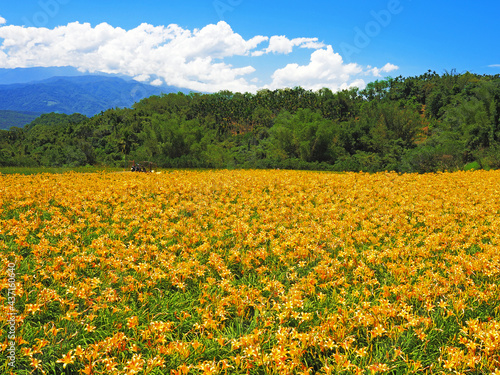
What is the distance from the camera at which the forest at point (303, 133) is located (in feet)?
85.5

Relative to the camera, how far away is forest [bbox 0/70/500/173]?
2605 cm

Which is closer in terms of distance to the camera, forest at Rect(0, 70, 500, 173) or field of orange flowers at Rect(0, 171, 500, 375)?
field of orange flowers at Rect(0, 171, 500, 375)

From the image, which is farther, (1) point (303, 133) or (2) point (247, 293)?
(1) point (303, 133)

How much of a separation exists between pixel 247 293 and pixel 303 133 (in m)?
33.0

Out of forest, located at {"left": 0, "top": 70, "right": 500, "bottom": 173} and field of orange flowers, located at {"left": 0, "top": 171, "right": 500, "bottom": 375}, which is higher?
forest, located at {"left": 0, "top": 70, "right": 500, "bottom": 173}

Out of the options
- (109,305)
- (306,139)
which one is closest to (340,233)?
(109,305)

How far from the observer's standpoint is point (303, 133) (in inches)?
1363

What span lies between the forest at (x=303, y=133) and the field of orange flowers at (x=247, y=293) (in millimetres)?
16227

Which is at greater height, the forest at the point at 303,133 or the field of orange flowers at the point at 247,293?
Result: the forest at the point at 303,133

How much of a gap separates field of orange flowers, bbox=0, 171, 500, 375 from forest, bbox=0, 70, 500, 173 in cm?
1623

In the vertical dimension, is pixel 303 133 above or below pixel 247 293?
above

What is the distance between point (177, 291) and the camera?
A: 3.43 metres

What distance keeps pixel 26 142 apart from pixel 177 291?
85.8 metres

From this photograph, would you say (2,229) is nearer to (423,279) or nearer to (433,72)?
(423,279)
